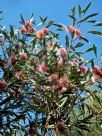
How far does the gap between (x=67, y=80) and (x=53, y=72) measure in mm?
166

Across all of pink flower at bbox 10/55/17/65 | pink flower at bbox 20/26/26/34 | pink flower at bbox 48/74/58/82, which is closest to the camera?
pink flower at bbox 48/74/58/82

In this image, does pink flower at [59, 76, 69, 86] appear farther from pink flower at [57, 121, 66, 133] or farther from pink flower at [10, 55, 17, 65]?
pink flower at [10, 55, 17, 65]

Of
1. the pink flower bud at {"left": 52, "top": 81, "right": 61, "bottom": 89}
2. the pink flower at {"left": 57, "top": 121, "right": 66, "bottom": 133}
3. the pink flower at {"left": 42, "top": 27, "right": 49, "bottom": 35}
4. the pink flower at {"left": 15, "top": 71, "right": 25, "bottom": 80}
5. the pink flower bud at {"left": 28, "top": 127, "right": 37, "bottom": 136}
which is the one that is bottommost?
the pink flower bud at {"left": 28, "top": 127, "right": 37, "bottom": 136}

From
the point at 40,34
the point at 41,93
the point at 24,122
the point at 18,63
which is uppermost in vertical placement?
the point at 40,34

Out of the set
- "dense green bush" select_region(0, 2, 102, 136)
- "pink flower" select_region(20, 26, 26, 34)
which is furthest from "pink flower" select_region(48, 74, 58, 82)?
"pink flower" select_region(20, 26, 26, 34)

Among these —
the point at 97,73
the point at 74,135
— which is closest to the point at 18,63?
the point at 97,73

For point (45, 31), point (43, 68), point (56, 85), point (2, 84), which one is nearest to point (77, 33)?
point (45, 31)

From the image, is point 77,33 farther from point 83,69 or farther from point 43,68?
point 43,68

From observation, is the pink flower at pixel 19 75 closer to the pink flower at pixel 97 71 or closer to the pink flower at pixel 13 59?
the pink flower at pixel 13 59

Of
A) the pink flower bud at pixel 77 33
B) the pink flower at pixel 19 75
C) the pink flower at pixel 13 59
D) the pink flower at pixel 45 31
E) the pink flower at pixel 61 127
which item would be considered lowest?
the pink flower at pixel 61 127

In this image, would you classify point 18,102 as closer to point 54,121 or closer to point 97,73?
point 54,121

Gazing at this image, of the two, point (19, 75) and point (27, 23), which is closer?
point (19, 75)

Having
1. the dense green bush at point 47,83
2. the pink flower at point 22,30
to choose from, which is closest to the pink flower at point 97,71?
the dense green bush at point 47,83

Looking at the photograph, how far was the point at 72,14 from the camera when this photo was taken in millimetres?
3281
